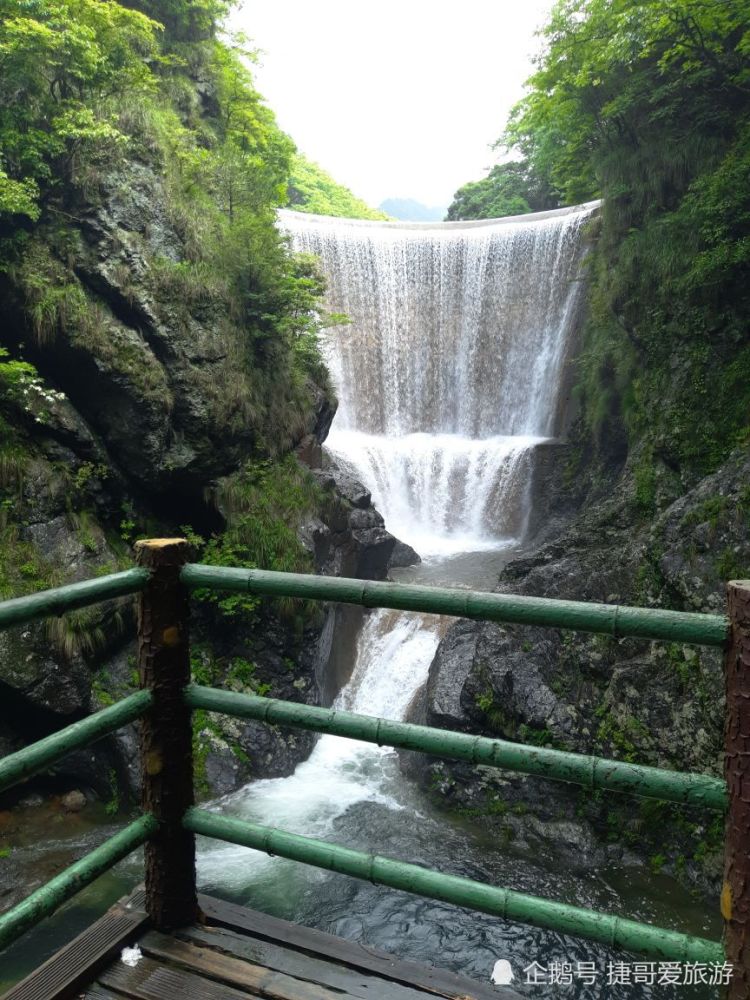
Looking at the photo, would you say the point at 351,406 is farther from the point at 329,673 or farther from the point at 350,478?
the point at 329,673

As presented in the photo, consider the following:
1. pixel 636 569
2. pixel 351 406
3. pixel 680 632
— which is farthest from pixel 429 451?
pixel 680 632

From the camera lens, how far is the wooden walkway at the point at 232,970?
1.65 meters

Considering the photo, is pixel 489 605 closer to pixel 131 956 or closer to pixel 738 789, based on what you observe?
pixel 738 789

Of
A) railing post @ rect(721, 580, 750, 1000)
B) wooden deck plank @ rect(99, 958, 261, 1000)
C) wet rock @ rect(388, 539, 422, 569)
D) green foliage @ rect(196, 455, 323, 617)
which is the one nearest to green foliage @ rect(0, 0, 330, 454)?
green foliage @ rect(196, 455, 323, 617)

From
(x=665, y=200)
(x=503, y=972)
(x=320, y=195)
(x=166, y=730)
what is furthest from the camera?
(x=320, y=195)

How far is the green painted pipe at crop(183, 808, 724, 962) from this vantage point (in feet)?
4.46

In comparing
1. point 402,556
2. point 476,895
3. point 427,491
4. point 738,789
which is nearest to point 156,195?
point 402,556

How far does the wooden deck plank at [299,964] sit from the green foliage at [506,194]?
73.6 ft

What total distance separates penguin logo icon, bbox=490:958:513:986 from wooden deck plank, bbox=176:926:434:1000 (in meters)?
2.42

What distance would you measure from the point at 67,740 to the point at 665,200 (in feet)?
33.1

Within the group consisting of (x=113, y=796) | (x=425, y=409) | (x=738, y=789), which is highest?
(x=738, y=789)

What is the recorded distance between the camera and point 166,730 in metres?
1.89

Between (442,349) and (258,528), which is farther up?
(442,349)

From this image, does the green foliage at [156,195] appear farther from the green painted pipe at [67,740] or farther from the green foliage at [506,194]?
the green foliage at [506,194]
